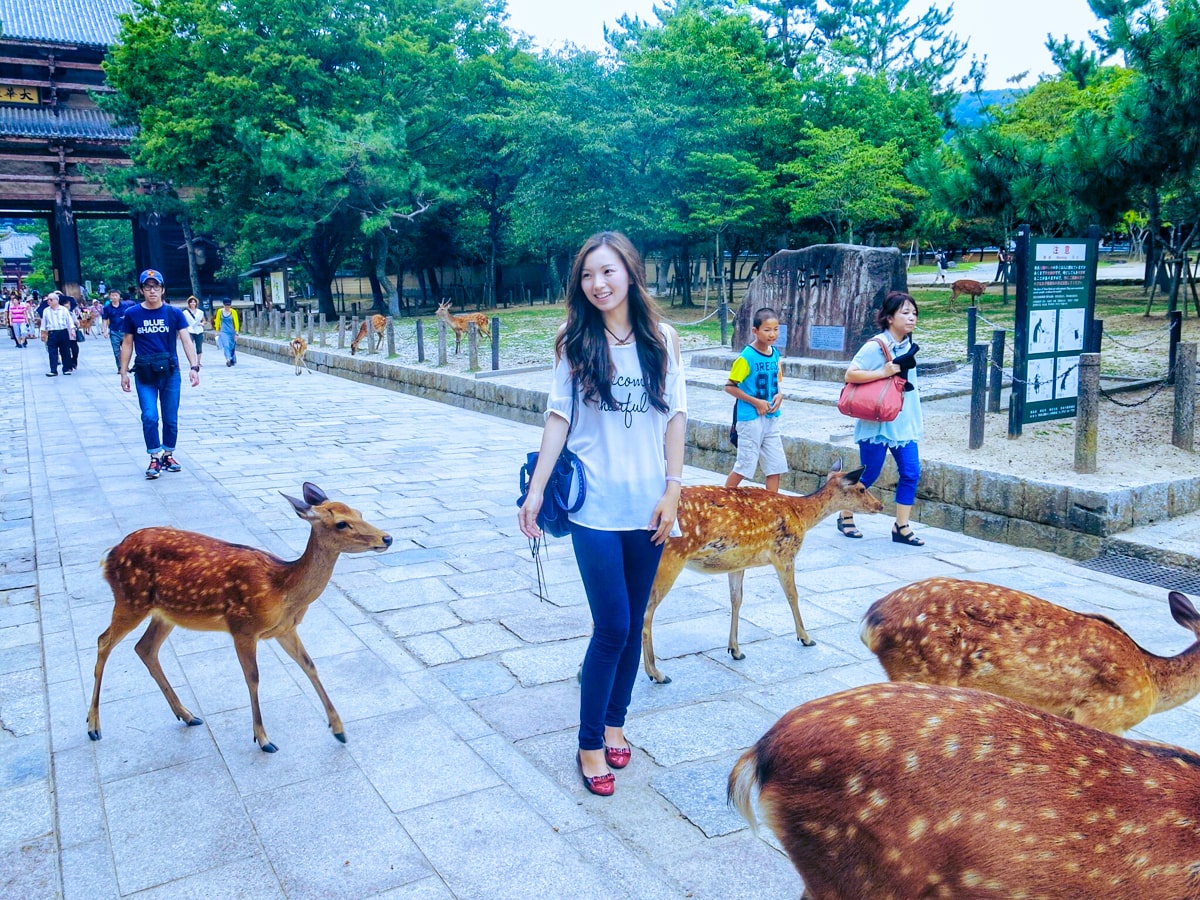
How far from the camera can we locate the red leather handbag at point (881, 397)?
6.03 m

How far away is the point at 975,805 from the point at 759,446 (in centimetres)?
473

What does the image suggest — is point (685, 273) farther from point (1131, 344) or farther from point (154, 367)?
point (154, 367)

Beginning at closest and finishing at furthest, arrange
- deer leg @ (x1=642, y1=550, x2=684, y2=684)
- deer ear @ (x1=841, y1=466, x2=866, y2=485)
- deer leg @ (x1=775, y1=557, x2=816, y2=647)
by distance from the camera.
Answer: deer leg @ (x1=642, y1=550, x2=684, y2=684)
deer leg @ (x1=775, y1=557, x2=816, y2=647)
deer ear @ (x1=841, y1=466, x2=866, y2=485)

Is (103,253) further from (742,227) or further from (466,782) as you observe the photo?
(466,782)

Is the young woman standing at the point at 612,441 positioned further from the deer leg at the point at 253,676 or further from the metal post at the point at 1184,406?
the metal post at the point at 1184,406

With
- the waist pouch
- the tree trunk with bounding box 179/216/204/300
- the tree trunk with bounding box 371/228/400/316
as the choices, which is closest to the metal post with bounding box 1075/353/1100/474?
the waist pouch

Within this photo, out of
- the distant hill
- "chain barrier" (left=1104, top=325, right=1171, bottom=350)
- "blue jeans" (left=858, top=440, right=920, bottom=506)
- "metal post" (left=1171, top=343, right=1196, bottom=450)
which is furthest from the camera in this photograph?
the distant hill

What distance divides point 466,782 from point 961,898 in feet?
5.79

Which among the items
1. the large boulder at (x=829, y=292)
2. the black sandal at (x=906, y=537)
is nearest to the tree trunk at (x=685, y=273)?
the large boulder at (x=829, y=292)

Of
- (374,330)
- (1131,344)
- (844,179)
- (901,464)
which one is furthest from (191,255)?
(901,464)

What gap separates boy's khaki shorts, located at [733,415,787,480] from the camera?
648 cm

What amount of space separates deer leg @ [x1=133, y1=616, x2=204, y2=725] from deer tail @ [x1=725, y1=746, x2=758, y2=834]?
2348mm

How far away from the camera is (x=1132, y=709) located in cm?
277

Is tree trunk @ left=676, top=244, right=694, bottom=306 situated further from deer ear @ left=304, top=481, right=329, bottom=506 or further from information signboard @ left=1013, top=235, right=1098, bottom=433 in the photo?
deer ear @ left=304, top=481, right=329, bottom=506
